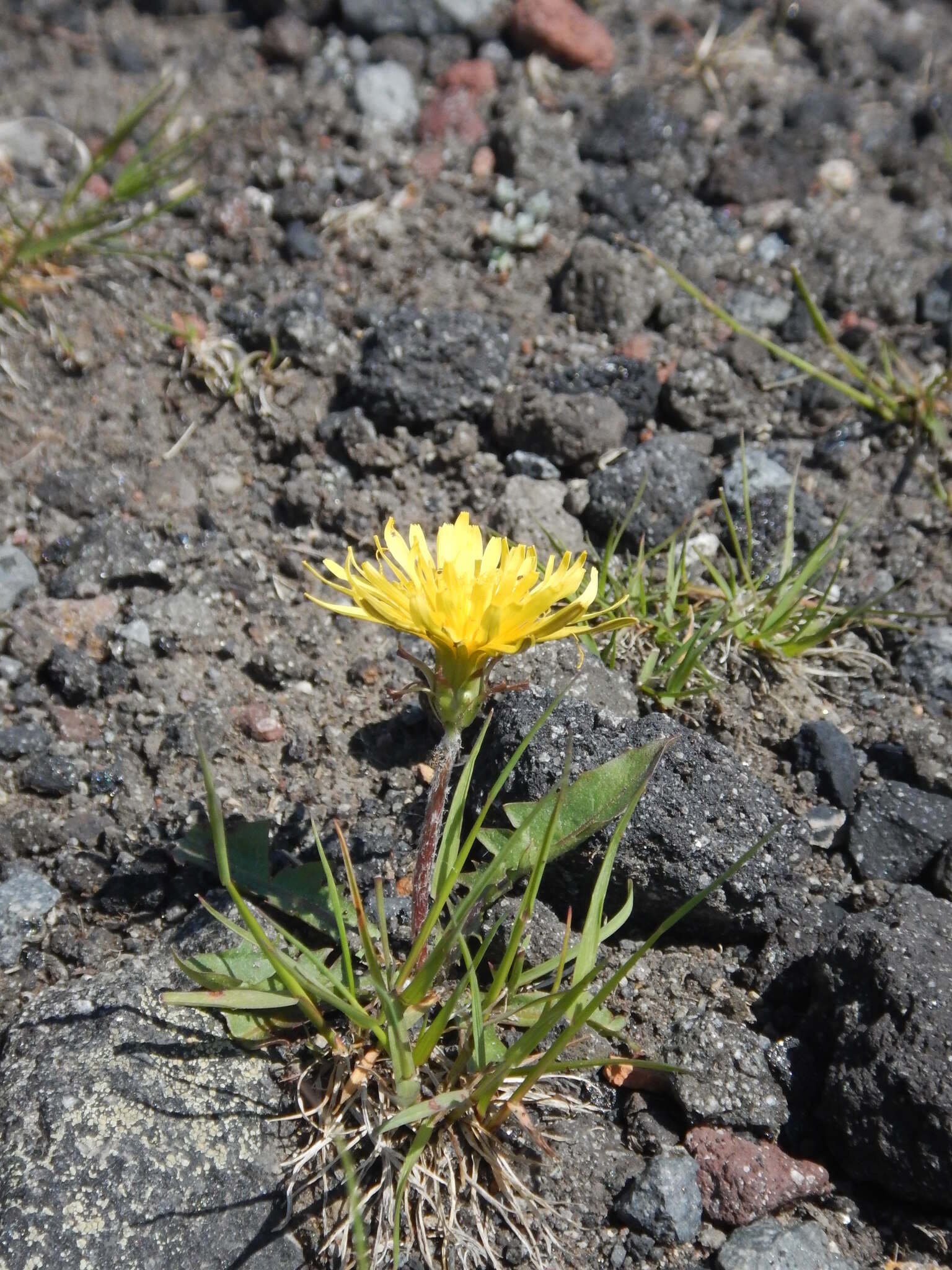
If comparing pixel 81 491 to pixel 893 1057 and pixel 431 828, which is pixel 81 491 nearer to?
pixel 431 828

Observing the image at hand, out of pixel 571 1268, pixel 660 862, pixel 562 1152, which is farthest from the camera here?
pixel 660 862

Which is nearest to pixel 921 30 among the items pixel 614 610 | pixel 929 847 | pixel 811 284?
pixel 811 284

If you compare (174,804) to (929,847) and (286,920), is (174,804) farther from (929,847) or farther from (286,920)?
(929,847)

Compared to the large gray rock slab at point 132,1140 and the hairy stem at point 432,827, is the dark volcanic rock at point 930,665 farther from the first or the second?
the large gray rock slab at point 132,1140

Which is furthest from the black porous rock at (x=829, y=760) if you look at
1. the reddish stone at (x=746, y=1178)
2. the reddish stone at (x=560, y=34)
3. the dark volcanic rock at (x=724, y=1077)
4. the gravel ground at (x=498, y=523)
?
the reddish stone at (x=560, y=34)

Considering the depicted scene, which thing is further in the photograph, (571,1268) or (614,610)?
(614,610)

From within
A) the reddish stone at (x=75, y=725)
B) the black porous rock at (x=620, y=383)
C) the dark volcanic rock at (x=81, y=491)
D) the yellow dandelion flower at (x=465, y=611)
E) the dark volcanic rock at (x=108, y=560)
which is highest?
the black porous rock at (x=620, y=383)
